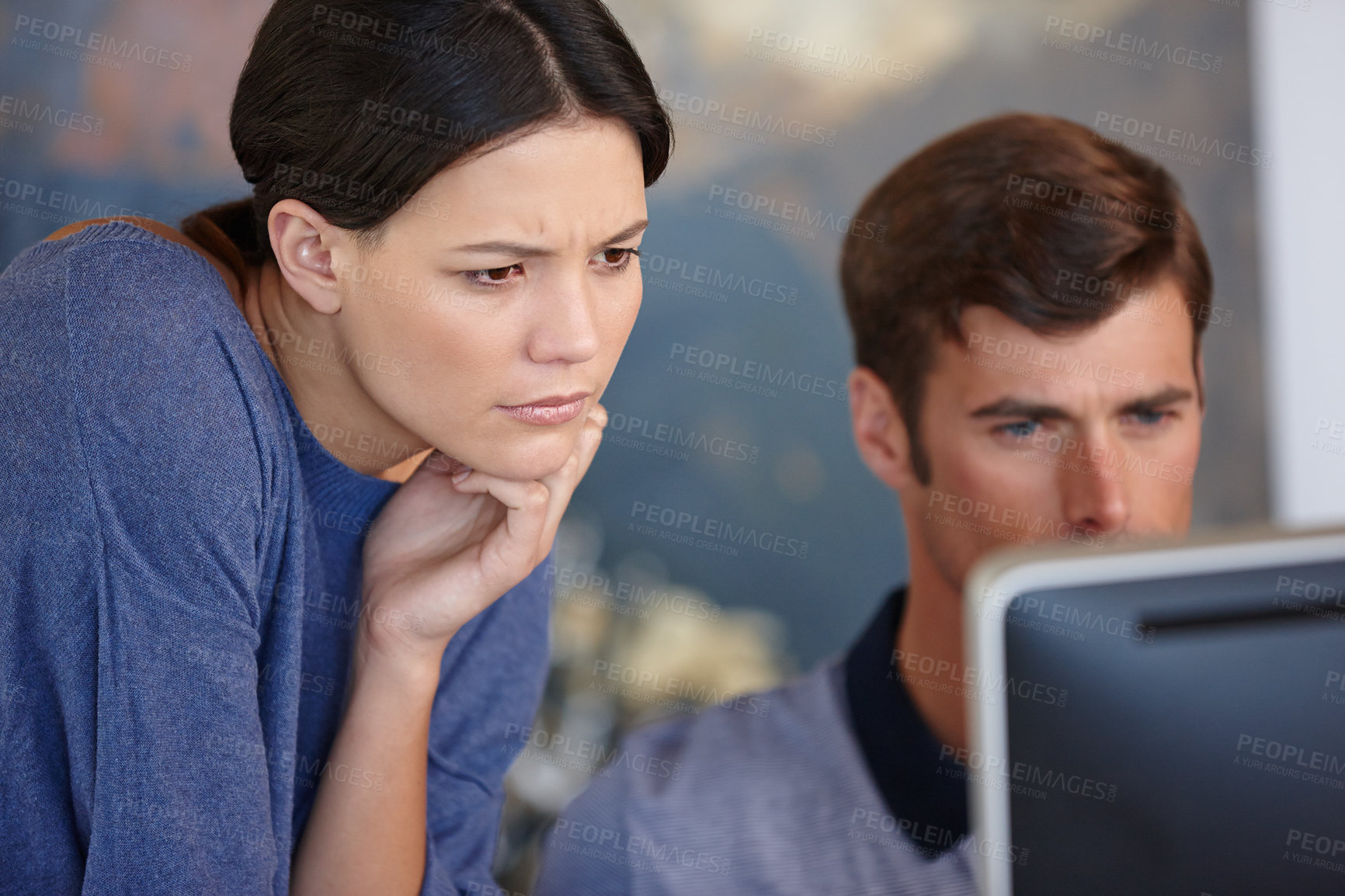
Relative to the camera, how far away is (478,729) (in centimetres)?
133

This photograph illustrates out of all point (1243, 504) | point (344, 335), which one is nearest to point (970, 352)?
point (344, 335)

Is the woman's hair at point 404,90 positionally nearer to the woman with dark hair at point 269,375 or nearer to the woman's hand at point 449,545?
the woman with dark hair at point 269,375

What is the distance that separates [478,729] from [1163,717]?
3.14 feet

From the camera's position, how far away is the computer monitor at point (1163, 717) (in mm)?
536

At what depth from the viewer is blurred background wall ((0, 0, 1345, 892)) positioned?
2.49 meters

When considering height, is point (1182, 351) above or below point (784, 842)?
above

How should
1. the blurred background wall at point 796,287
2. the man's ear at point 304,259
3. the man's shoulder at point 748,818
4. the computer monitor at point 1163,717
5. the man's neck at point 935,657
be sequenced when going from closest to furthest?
the computer monitor at point 1163,717 < the man's ear at point 304,259 < the man's shoulder at point 748,818 < the man's neck at point 935,657 < the blurred background wall at point 796,287

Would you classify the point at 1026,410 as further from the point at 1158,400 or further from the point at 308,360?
the point at 308,360

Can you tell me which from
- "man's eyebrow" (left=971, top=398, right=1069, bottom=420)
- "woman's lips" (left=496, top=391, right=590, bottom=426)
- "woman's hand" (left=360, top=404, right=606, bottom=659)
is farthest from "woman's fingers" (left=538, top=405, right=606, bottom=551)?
"man's eyebrow" (left=971, top=398, right=1069, bottom=420)

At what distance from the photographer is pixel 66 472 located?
0.87 metres

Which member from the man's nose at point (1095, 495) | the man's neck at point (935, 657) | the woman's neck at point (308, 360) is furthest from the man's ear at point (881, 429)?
the woman's neck at point (308, 360)

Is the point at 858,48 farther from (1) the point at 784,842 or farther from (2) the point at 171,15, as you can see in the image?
(1) the point at 784,842

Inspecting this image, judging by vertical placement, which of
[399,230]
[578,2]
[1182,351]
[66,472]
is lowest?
[66,472]

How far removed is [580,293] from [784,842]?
0.91 meters
